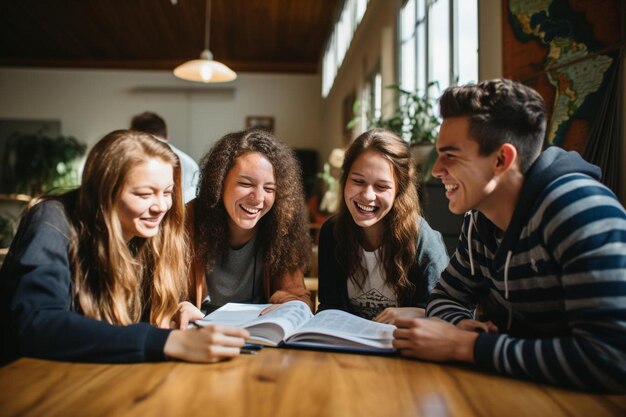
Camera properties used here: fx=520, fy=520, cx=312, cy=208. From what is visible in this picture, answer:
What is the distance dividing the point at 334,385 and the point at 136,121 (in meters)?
3.17

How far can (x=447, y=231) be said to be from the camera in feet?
7.66

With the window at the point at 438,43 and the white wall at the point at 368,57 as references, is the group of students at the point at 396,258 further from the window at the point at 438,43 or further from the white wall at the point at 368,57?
the white wall at the point at 368,57

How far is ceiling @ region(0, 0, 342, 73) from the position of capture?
24.1 ft

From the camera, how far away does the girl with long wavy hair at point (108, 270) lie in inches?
36.3

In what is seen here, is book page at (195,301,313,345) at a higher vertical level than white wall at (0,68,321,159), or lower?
lower

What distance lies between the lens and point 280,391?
782mm

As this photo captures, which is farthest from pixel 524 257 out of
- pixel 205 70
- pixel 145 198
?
pixel 205 70

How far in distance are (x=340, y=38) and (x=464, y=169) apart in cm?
665

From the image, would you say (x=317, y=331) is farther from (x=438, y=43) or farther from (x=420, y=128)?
(x=438, y=43)

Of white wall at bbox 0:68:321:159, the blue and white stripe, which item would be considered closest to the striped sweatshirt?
the blue and white stripe

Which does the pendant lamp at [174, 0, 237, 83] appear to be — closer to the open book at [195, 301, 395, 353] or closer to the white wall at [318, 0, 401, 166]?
the white wall at [318, 0, 401, 166]

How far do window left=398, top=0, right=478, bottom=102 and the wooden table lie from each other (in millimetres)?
2264

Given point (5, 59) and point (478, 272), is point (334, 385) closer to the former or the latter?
point (478, 272)

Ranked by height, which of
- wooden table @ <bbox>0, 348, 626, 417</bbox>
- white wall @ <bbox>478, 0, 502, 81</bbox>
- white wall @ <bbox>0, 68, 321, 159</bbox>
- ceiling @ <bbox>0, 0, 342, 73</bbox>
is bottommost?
wooden table @ <bbox>0, 348, 626, 417</bbox>
